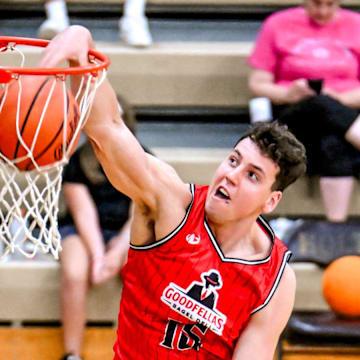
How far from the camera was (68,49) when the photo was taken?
2283 mm

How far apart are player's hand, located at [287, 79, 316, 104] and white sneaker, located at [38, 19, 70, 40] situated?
1.40 metres

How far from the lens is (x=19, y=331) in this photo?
4.53 meters

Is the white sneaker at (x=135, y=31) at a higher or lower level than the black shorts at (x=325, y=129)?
higher

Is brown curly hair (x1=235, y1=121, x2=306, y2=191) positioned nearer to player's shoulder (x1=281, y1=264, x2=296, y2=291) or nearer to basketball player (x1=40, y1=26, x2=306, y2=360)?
basketball player (x1=40, y1=26, x2=306, y2=360)

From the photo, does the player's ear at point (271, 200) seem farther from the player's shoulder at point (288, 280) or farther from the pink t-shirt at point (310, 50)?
the pink t-shirt at point (310, 50)

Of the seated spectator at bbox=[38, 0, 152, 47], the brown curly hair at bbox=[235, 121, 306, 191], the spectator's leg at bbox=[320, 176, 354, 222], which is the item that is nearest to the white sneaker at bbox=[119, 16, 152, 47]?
the seated spectator at bbox=[38, 0, 152, 47]

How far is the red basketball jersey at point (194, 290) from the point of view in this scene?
2842 millimetres

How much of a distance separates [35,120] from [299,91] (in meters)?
2.45

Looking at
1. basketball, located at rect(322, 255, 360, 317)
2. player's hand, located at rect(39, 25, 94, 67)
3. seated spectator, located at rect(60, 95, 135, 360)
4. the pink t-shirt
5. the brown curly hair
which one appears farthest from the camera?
the pink t-shirt

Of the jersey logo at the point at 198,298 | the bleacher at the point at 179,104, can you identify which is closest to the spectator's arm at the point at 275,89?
the bleacher at the point at 179,104

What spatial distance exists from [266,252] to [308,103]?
64.5 inches

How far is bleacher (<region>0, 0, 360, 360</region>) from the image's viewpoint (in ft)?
14.8

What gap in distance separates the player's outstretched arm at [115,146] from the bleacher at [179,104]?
1.80m

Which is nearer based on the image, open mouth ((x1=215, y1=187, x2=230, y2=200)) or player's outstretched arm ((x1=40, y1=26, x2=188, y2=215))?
player's outstretched arm ((x1=40, y1=26, x2=188, y2=215))
